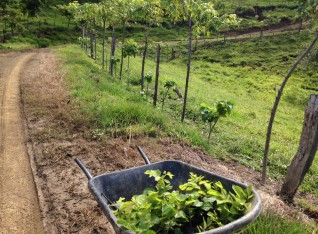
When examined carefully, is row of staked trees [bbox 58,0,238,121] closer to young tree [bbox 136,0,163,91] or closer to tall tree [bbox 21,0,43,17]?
young tree [bbox 136,0,163,91]

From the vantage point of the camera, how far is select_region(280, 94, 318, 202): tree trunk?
5.38m

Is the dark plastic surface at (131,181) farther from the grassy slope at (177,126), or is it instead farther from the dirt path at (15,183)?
the dirt path at (15,183)

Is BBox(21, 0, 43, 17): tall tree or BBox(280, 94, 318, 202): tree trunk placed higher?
BBox(21, 0, 43, 17): tall tree

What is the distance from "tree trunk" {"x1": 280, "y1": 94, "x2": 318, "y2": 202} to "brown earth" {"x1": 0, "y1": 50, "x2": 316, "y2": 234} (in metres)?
0.46

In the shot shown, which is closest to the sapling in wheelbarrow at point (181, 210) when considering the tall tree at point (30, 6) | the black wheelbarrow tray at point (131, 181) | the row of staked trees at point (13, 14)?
the black wheelbarrow tray at point (131, 181)

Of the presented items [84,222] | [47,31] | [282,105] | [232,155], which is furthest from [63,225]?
[47,31]

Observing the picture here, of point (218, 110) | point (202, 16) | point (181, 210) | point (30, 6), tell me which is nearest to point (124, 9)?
point (202, 16)

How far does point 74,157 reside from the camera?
251 inches

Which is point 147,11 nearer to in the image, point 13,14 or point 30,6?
point 13,14

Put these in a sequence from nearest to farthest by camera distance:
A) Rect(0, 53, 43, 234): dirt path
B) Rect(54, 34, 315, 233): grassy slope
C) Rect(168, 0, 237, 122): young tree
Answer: Rect(0, 53, 43, 234): dirt path
Rect(54, 34, 315, 233): grassy slope
Rect(168, 0, 237, 122): young tree

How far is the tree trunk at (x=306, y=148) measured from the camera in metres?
5.38

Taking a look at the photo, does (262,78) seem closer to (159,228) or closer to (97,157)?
(97,157)

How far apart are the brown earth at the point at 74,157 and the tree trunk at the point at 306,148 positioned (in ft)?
1.52

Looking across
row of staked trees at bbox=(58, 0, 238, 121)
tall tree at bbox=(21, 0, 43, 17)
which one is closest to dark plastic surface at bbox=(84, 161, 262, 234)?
row of staked trees at bbox=(58, 0, 238, 121)
